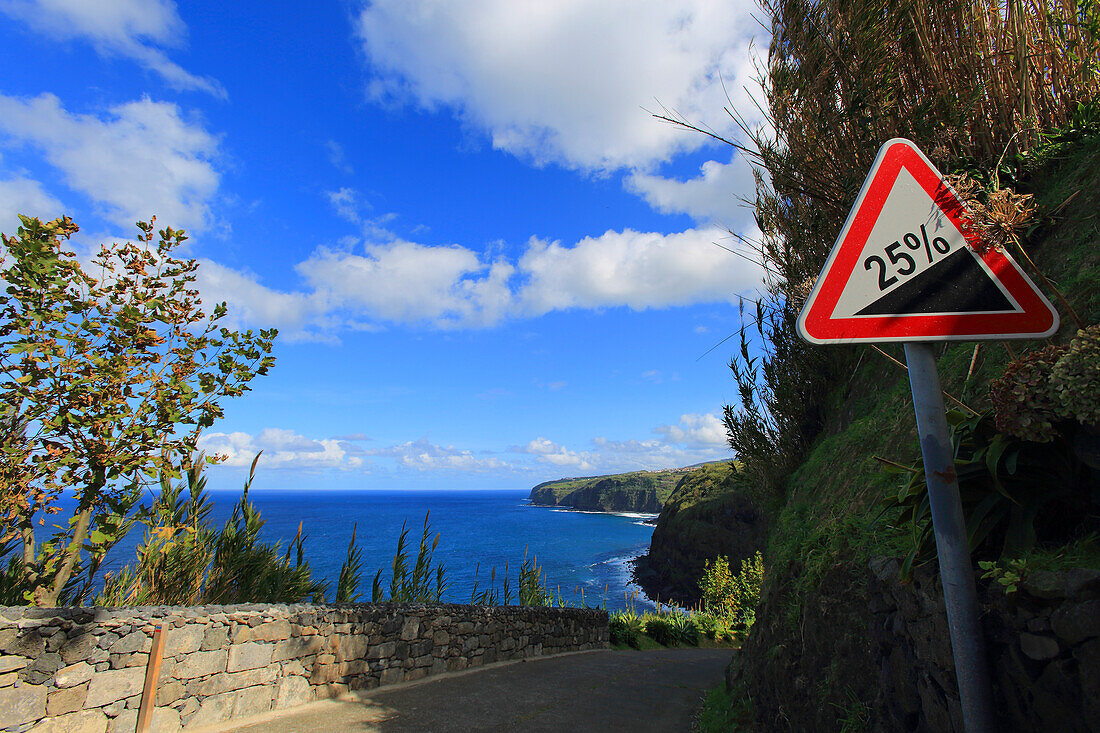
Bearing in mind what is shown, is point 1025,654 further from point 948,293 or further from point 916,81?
point 916,81

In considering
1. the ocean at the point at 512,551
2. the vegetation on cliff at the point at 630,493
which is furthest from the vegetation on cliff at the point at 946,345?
the vegetation on cliff at the point at 630,493

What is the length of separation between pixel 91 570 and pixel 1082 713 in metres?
8.04

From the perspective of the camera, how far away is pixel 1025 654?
2.03m

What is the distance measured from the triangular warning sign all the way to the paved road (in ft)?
18.0

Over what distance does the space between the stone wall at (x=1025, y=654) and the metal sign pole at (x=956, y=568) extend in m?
0.65

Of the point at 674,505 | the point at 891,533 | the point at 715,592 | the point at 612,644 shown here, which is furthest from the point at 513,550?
the point at 891,533

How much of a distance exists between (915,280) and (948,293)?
103 millimetres

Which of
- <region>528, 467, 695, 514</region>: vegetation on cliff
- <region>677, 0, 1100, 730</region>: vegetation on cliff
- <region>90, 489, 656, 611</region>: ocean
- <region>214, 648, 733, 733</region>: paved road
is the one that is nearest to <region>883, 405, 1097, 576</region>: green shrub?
<region>677, 0, 1100, 730</region>: vegetation on cliff

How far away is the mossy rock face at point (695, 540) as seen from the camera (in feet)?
133

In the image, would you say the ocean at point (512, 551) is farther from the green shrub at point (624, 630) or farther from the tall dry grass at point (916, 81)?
the tall dry grass at point (916, 81)

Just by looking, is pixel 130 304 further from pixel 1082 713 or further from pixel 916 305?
pixel 1082 713

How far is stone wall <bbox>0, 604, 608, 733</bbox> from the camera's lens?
165 inches

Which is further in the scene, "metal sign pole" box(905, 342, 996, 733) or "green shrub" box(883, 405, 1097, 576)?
"green shrub" box(883, 405, 1097, 576)

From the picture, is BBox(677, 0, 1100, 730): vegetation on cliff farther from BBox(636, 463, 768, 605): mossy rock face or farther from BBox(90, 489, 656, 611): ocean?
BBox(636, 463, 768, 605): mossy rock face
